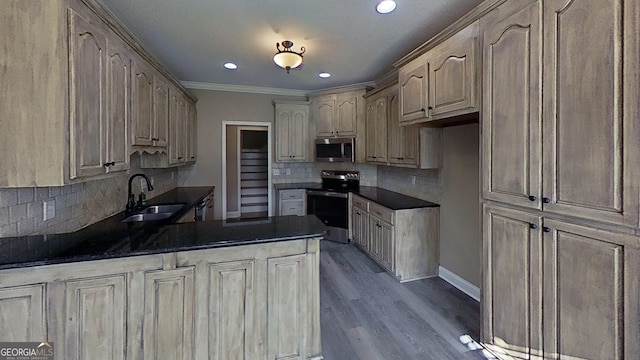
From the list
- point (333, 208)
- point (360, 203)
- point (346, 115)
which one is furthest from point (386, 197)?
point (346, 115)

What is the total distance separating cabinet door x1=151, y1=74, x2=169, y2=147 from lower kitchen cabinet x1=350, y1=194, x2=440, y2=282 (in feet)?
8.85

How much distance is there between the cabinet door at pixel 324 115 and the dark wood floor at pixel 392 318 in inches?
96.2

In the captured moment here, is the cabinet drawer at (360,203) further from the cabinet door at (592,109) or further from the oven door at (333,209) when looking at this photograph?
the cabinet door at (592,109)

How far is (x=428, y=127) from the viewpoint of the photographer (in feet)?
11.2

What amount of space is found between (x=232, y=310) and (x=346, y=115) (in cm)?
382

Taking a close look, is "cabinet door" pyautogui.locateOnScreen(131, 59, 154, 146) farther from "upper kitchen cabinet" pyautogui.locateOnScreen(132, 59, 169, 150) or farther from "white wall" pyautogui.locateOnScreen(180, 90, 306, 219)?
"white wall" pyautogui.locateOnScreen(180, 90, 306, 219)

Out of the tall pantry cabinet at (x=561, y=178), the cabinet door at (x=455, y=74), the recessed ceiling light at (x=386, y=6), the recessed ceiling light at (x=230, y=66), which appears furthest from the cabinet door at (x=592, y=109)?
the recessed ceiling light at (x=230, y=66)

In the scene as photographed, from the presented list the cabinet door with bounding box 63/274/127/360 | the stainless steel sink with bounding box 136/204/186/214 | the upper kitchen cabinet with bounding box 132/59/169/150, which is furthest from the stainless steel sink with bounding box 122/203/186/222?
the cabinet door with bounding box 63/274/127/360

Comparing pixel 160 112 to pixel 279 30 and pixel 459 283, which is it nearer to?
pixel 279 30

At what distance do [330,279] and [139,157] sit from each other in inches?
106

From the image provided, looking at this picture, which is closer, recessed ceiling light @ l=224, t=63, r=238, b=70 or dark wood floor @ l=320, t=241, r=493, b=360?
dark wood floor @ l=320, t=241, r=493, b=360

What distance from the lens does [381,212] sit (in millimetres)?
3703

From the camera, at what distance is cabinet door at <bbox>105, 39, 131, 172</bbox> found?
200 centimetres

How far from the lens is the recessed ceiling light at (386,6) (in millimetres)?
2318
